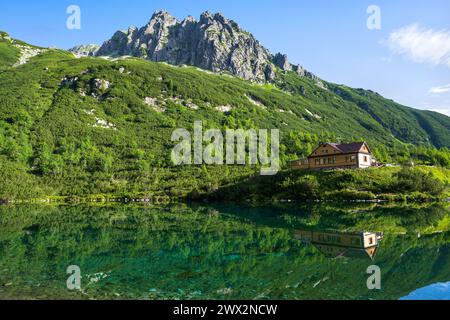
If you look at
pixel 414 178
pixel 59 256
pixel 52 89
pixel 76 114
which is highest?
pixel 52 89

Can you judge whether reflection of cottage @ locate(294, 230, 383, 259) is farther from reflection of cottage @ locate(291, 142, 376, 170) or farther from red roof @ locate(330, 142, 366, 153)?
red roof @ locate(330, 142, 366, 153)

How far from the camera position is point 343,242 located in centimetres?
2311

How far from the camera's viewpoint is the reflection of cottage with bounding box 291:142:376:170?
70625 millimetres

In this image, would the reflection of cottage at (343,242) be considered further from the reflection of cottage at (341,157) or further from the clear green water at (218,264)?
the reflection of cottage at (341,157)

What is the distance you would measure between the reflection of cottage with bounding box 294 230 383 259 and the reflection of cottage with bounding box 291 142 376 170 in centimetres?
4616

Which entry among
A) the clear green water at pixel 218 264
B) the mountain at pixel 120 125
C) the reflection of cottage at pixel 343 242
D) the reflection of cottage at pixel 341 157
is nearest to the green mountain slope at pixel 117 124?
the mountain at pixel 120 125

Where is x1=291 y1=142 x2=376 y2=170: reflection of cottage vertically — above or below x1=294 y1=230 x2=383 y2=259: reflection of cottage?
above

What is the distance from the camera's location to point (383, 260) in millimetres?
17969

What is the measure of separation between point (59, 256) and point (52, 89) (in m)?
146

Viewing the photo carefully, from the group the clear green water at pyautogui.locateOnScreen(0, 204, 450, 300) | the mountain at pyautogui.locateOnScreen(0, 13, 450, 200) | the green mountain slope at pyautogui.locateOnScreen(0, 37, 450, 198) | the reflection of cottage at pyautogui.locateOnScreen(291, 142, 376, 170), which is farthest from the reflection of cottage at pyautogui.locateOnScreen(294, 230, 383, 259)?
the green mountain slope at pyautogui.locateOnScreen(0, 37, 450, 198)

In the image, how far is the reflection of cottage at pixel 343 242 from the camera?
1975cm
